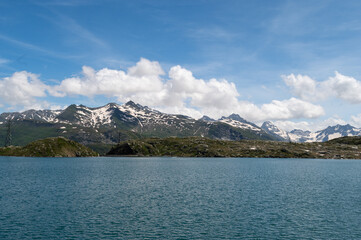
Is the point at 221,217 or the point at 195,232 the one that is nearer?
the point at 195,232

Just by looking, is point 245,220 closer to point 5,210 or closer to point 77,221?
point 77,221

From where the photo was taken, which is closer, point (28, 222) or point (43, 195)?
point (28, 222)

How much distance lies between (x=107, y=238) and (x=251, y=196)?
52.8 meters

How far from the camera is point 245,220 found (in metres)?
58.9

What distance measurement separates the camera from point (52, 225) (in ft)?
176

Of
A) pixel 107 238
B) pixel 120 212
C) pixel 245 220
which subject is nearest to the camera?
pixel 107 238

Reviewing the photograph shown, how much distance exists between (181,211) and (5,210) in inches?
1600

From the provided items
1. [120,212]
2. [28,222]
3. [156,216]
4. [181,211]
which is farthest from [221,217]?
[28,222]

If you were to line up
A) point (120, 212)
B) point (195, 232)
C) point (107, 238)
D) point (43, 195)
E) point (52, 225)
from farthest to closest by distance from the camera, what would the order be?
point (43, 195)
point (120, 212)
point (52, 225)
point (195, 232)
point (107, 238)

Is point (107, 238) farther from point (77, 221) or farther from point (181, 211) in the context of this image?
point (181, 211)

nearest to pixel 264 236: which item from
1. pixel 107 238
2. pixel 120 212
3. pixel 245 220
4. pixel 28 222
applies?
pixel 245 220

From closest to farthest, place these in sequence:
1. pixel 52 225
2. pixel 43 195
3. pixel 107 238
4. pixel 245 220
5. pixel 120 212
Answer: pixel 107 238 → pixel 52 225 → pixel 245 220 → pixel 120 212 → pixel 43 195

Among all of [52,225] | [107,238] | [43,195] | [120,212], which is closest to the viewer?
[107,238]

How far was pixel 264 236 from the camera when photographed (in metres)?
48.7
